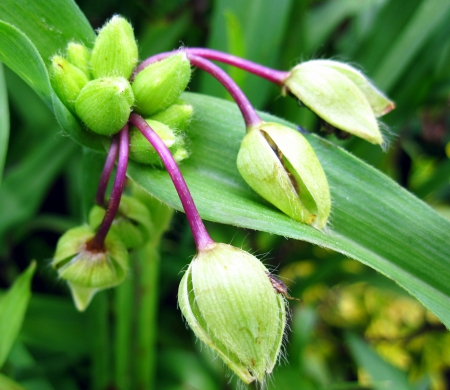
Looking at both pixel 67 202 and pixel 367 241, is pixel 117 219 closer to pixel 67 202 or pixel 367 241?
pixel 367 241

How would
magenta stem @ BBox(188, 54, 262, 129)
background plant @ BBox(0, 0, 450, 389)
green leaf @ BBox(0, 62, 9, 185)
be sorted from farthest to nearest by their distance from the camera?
1. background plant @ BBox(0, 0, 450, 389)
2. green leaf @ BBox(0, 62, 9, 185)
3. magenta stem @ BBox(188, 54, 262, 129)

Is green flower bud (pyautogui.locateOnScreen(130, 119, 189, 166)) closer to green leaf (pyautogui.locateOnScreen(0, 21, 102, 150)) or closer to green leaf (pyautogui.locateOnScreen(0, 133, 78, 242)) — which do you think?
green leaf (pyautogui.locateOnScreen(0, 21, 102, 150))

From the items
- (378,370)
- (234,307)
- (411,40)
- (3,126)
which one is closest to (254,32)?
(411,40)

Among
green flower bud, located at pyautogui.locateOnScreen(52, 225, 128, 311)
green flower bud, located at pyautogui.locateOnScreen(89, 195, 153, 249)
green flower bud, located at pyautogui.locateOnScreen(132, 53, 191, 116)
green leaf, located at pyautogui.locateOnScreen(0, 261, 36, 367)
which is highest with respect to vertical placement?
green flower bud, located at pyautogui.locateOnScreen(132, 53, 191, 116)

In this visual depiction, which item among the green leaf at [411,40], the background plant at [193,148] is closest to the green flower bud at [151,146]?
the background plant at [193,148]

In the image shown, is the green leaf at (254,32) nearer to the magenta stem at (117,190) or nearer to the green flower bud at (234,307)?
the magenta stem at (117,190)

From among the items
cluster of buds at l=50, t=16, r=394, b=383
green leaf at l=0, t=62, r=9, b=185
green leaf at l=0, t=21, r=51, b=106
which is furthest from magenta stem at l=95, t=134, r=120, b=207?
green leaf at l=0, t=62, r=9, b=185
